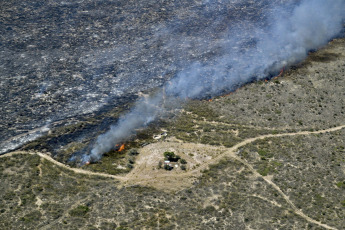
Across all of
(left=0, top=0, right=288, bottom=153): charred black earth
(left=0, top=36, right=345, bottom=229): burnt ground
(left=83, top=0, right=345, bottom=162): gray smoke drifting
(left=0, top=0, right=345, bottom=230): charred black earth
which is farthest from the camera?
(left=83, top=0, right=345, bottom=162): gray smoke drifting

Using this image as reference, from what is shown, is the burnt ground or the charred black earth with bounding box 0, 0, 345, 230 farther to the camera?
the charred black earth with bounding box 0, 0, 345, 230

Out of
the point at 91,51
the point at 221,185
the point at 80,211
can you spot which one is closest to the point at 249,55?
the point at 91,51

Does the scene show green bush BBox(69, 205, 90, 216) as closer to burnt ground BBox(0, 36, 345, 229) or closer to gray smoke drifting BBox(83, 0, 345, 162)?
burnt ground BBox(0, 36, 345, 229)

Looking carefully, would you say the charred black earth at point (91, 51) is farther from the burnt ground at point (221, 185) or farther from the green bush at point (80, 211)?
the green bush at point (80, 211)

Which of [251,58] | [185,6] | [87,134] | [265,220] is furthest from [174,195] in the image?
[185,6]

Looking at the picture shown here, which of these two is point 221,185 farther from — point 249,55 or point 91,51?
point 91,51

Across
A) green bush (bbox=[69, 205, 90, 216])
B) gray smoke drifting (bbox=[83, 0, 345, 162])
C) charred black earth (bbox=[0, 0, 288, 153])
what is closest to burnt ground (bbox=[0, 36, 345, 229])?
green bush (bbox=[69, 205, 90, 216])
